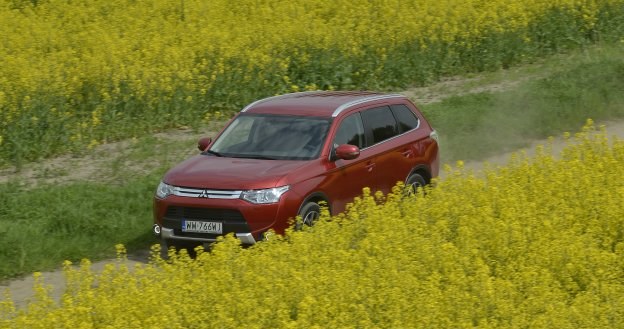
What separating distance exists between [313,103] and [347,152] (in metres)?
1.28

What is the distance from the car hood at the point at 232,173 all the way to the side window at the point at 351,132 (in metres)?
0.81

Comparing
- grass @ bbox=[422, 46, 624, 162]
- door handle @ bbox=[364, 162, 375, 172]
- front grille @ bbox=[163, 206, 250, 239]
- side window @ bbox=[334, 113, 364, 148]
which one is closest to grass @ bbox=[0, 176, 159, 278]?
front grille @ bbox=[163, 206, 250, 239]

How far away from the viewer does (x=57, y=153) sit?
60.2 ft

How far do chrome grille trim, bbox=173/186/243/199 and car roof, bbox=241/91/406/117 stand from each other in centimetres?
183

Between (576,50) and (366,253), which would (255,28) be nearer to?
(576,50)

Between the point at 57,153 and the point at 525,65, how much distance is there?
1132 centimetres

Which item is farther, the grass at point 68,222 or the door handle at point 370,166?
the door handle at point 370,166

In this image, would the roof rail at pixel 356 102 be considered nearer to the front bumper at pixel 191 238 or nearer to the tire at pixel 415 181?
the tire at pixel 415 181

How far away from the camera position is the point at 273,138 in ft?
47.9

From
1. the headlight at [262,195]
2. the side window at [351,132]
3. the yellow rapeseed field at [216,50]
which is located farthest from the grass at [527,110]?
the headlight at [262,195]

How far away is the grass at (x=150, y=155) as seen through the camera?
14.2 metres

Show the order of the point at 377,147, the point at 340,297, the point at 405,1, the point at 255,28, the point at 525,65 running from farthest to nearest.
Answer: the point at 405,1
the point at 525,65
the point at 255,28
the point at 377,147
the point at 340,297

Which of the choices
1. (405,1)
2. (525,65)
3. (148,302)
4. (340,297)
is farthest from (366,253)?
(405,1)

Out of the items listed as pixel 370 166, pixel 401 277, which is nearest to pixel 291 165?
pixel 370 166
